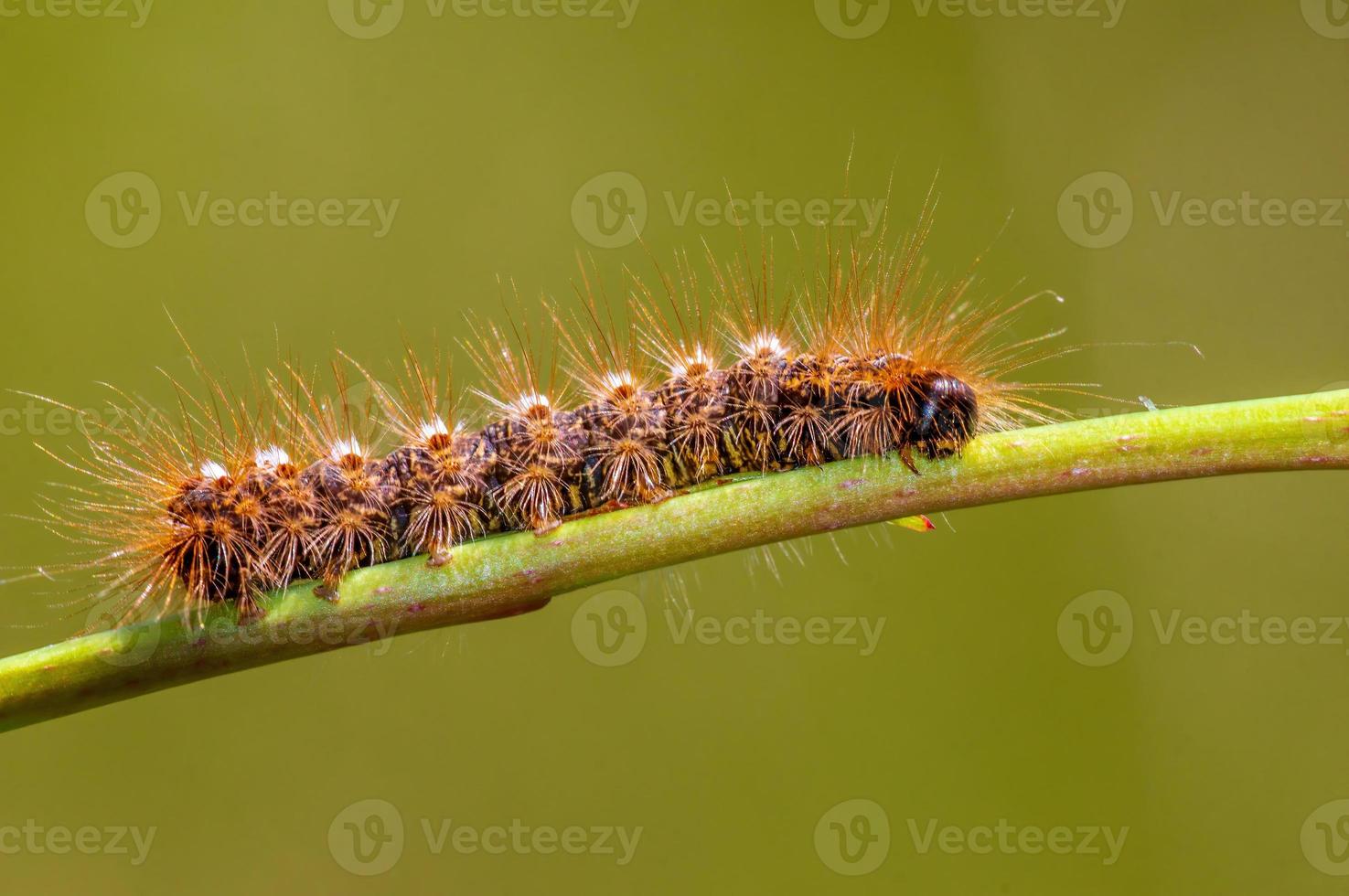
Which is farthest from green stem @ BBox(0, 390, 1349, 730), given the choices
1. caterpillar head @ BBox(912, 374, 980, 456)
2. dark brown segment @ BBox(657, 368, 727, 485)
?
dark brown segment @ BBox(657, 368, 727, 485)

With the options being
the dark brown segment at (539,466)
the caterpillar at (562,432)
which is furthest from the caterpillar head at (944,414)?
the dark brown segment at (539,466)

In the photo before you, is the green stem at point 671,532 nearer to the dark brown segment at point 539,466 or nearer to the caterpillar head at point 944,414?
the caterpillar head at point 944,414

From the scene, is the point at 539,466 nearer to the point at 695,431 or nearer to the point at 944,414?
→ the point at 695,431

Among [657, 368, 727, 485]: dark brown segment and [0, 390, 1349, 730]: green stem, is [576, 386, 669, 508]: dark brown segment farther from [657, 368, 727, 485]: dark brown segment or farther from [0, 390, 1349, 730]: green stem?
[0, 390, 1349, 730]: green stem

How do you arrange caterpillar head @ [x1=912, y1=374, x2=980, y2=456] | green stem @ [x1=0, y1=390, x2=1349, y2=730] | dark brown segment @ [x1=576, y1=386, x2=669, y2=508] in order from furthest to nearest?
dark brown segment @ [x1=576, y1=386, x2=669, y2=508] → caterpillar head @ [x1=912, y1=374, x2=980, y2=456] → green stem @ [x1=0, y1=390, x2=1349, y2=730]

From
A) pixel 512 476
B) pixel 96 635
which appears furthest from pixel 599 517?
pixel 96 635

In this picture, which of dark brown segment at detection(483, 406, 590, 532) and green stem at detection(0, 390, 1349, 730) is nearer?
green stem at detection(0, 390, 1349, 730)

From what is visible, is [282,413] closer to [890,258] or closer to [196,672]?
[196,672]

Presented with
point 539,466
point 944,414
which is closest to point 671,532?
point 539,466

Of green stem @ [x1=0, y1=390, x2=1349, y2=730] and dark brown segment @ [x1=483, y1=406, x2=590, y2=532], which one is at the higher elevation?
dark brown segment @ [x1=483, y1=406, x2=590, y2=532]
